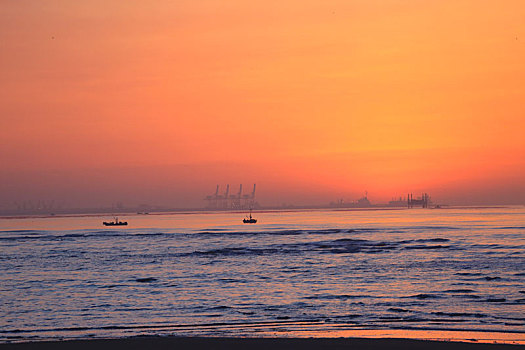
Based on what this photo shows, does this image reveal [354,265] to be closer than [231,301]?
No

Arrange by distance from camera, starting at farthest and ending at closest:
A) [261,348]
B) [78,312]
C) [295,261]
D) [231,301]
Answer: [295,261] < [231,301] < [78,312] < [261,348]

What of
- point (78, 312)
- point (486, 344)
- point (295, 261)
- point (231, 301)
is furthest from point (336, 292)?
point (295, 261)

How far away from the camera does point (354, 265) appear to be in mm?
45000

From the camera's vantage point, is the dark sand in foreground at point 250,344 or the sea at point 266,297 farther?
the sea at point 266,297

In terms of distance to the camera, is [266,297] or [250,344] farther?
[266,297]

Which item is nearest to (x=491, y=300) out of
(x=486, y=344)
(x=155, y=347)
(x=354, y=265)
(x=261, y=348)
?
(x=486, y=344)

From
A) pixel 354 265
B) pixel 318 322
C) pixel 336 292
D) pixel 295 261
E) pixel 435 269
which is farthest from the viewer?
pixel 295 261

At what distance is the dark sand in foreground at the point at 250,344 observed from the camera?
15.6m

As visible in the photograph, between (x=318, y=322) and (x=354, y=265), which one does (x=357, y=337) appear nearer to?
(x=318, y=322)

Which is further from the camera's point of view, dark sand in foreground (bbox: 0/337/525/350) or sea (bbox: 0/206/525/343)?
sea (bbox: 0/206/525/343)

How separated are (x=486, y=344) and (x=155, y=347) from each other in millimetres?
8356

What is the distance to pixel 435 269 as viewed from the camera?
1570 inches

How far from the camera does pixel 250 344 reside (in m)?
16.2

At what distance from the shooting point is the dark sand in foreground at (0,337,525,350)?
51.3 feet
